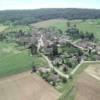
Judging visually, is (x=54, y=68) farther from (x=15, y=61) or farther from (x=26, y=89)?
(x=26, y=89)

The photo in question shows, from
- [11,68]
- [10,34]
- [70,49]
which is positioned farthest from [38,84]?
[10,34]

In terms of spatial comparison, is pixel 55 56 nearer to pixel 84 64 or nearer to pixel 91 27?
pixel 84 64

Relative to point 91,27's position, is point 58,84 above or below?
above

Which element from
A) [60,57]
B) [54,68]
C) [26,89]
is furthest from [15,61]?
[26,89]

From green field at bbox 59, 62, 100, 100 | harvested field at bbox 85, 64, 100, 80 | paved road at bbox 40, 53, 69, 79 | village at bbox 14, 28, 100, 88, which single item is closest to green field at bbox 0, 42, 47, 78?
paved road at bbox 40, 53, 69, 79

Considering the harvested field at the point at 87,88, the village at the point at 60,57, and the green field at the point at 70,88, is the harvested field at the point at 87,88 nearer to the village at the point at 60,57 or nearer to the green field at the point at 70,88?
the green field at the point at 70,88

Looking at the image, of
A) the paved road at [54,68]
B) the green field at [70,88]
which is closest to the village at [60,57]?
the paved road at [54,68]

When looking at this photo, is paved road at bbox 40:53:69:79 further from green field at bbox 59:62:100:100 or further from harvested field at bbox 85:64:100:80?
harvested field at bbox 85:64:100:80
